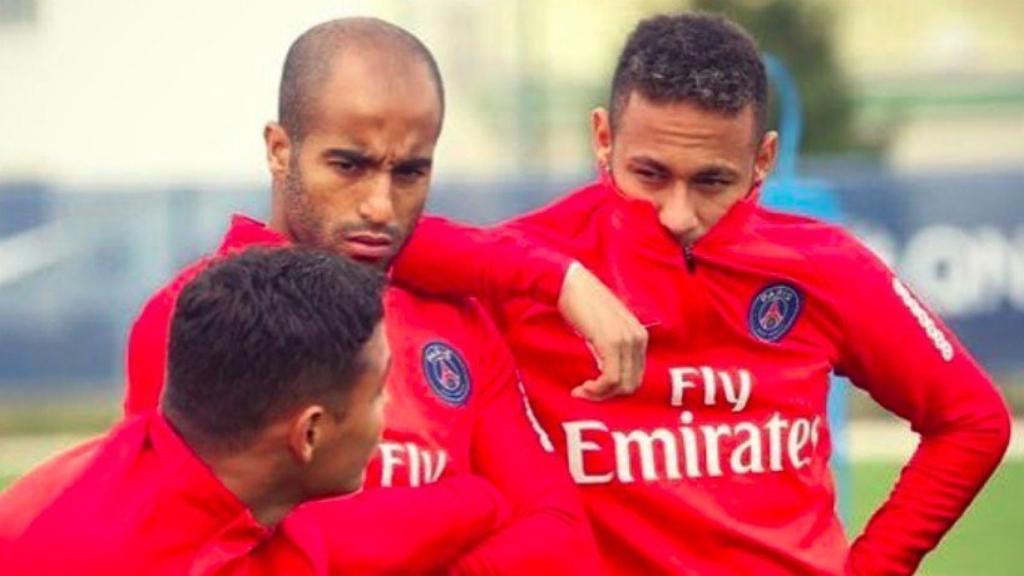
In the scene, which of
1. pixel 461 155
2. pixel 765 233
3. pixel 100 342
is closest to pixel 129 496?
pixel 765 233

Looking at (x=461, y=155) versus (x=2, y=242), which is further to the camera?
(x=461, y=155)

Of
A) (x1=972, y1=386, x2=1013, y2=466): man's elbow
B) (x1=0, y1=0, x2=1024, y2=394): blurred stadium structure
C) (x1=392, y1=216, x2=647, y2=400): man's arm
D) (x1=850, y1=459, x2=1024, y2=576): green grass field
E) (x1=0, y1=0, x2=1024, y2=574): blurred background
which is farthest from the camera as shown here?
(x1=0, y1=0, x2=1024, y2=394): blurred stadium structure

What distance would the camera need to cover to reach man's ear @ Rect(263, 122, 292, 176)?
16.0ft

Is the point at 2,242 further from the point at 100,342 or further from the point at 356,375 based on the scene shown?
the point at 356,375

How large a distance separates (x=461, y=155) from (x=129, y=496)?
1635cm

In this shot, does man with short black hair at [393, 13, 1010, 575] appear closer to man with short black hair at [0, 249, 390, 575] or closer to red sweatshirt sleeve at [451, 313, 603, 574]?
red sweatshirt sleeve at [451, 313, 603, 574]

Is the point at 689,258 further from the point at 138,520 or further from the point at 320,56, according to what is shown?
the point at 138,520

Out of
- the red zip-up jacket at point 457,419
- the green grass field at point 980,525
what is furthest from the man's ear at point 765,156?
the green grass field at point 980,525

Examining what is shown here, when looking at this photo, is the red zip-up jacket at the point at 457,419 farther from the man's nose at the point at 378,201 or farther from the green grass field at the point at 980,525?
the green grass field at the point at 980,525

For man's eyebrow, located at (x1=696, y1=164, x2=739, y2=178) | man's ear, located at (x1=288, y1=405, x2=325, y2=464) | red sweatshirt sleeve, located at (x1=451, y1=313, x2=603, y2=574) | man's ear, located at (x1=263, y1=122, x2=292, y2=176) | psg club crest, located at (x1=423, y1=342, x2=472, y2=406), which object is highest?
man's ear, located at (x1=263, y1=122, x2=292, y2=176)

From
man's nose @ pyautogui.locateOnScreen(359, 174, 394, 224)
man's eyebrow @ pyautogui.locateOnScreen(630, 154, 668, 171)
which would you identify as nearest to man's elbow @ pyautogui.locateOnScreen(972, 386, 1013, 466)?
man's eyebrow @ pyautogui.locateOnScreen(630, 154, 668, 171)

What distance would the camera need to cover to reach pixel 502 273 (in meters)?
4.95

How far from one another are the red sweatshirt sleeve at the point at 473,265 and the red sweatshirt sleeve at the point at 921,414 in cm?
80

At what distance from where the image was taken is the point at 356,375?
4266 mm
